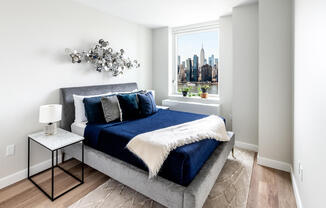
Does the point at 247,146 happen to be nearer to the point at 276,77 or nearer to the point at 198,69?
the point at 276,77

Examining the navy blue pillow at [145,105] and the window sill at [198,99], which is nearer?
the navy blue pillow at [145,105]

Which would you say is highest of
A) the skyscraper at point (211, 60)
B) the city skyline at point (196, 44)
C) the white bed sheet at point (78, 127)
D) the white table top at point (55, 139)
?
the city skyline at point (196, 44)

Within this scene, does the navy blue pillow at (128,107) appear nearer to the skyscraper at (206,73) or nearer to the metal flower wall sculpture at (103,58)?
the metal flower wall sculpture at (103,58)

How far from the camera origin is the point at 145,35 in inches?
170

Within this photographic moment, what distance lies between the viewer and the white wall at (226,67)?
3486 millimetres

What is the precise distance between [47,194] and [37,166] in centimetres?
65

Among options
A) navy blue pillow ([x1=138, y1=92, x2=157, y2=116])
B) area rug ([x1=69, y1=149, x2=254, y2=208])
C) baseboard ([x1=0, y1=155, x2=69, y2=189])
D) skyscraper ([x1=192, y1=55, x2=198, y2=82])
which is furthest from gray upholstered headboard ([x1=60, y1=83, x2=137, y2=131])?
skyscraper ([x1=192, y1=55, x2=198, y2=82])

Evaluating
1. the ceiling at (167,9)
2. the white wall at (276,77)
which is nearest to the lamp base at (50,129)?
the ceiling at (167,9)

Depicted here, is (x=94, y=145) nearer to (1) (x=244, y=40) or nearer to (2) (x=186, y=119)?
(2) (x=186, y=119)

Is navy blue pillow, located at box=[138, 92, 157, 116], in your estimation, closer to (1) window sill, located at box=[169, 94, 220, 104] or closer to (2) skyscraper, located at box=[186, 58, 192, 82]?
(1) window sill, located at box=[169, 94, 220, 104]

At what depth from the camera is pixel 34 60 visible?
2328mm

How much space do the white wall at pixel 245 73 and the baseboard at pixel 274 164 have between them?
1.88ft

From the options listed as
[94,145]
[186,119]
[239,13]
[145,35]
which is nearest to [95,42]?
[145,35]

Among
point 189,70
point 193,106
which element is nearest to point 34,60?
point 193,106
